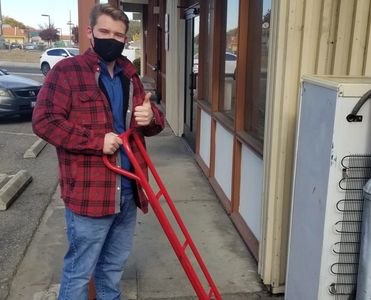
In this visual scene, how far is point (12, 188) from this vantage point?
5312 millimetres

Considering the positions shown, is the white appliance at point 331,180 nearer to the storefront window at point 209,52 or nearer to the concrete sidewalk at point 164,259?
the concrete sidewalk at point 164,259

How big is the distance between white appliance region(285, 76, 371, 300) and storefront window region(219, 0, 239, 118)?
2.31 m

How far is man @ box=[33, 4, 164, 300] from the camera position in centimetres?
223

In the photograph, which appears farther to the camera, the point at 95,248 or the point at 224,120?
the point at 224,120

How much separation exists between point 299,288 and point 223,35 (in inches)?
134

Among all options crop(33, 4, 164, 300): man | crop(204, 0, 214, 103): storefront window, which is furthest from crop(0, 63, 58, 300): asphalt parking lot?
crop(204, 0, 214, 103): storefront window

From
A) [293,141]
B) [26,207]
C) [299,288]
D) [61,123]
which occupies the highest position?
[61,123]

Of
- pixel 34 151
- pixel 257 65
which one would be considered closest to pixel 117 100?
pixel 257 65

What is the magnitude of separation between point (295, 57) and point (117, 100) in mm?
1233

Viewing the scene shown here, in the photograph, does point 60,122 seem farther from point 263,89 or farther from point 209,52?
point 209,52

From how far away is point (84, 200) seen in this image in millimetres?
2344

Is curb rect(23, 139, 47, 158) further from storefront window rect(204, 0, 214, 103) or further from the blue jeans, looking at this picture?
the blue jeans

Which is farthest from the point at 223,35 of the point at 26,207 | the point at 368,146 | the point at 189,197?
the point at 368,146

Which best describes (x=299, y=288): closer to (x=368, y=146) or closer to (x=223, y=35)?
(x=368, y=146)
